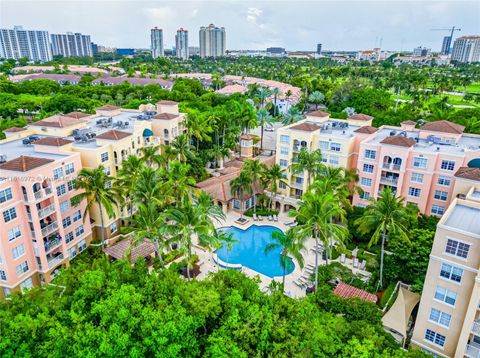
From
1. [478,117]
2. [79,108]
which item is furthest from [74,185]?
[478,117]

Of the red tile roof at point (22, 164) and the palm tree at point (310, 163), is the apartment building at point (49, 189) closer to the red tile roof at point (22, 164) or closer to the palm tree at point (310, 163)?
the red tile roof at point (22, 164)

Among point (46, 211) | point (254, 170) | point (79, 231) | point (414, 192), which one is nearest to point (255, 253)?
point (254, 170)

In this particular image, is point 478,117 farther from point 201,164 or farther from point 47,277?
point 47,277

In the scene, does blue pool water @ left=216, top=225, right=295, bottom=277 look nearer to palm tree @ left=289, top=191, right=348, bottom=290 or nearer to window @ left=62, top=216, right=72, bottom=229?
palm tree @ left=289, top=191, right=348, bottom=290

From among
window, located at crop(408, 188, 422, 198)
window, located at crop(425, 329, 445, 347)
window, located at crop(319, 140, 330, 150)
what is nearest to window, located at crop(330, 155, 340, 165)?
window, located at crop(319, 140, 330, 150)

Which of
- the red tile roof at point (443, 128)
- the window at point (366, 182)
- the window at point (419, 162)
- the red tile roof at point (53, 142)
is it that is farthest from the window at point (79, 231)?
the red tile roof at point (443, 128)

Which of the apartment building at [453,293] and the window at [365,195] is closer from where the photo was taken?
the apartment building at [453,293]

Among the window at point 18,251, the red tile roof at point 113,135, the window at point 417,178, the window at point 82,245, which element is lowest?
the window at point 82,245
